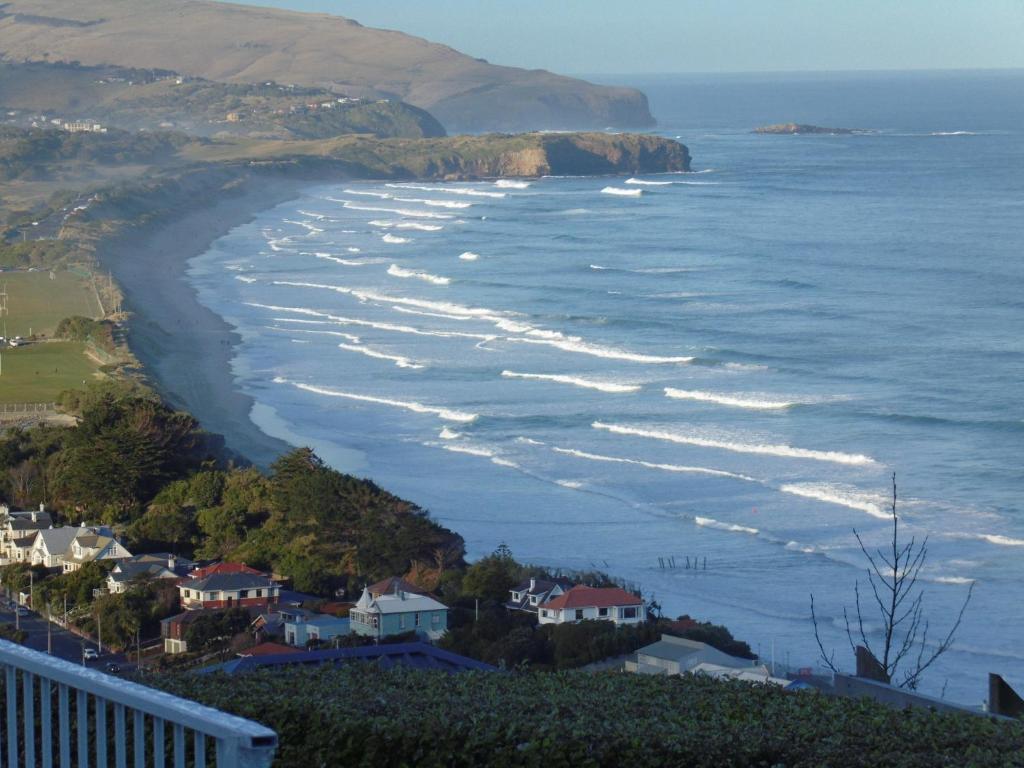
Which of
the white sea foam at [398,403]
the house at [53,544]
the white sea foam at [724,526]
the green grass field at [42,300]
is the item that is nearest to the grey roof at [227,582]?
the house at [53,544]

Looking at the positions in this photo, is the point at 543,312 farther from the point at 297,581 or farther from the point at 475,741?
the point at 475,741

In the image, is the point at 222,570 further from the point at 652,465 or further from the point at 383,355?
the point at 383,355

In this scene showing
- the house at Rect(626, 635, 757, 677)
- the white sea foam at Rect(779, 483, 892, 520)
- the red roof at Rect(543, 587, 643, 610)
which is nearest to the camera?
the house at Rect(626, 635, 757, 677)

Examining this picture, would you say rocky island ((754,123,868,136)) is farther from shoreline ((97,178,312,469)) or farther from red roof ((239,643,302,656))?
red roof ((239,643,302,656))

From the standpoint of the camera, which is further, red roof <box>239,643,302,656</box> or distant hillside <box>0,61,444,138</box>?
distant hillside <box>0,61,444,138</box>

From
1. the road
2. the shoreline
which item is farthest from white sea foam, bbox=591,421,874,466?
the road

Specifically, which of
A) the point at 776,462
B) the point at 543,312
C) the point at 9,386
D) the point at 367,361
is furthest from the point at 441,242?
the point at 776,462

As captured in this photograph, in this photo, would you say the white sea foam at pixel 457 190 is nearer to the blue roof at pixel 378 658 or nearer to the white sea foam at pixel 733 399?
the white sea foam at pixel 733 399
